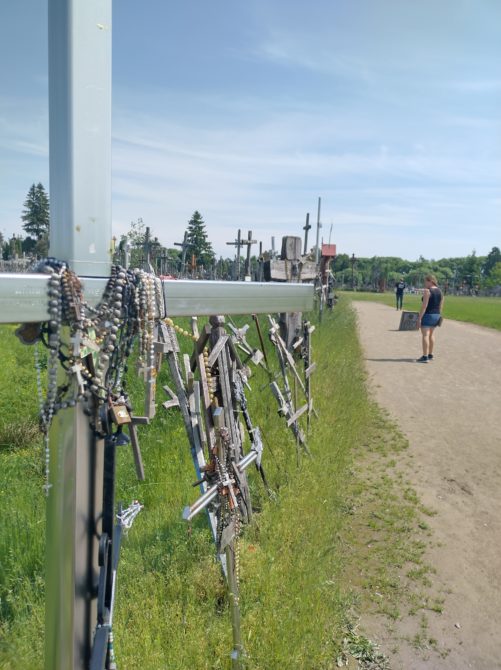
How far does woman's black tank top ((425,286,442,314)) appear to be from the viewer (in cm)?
1208

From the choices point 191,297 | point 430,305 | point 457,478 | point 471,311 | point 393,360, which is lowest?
point 471,311

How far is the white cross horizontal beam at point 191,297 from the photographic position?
1042 mm

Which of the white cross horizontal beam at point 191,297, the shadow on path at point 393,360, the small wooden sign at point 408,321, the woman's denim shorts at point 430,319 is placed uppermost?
the white cross horizontal beam at point 191,297

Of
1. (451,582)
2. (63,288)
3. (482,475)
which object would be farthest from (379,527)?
(63,288)

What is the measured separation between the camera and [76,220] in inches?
46.6

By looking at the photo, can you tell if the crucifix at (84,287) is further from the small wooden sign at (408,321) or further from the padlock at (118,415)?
the small wooden sign at (408,321)

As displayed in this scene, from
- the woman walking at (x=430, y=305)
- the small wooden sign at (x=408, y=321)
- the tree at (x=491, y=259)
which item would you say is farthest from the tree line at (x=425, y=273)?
the woman walking at (x=430, y=305)

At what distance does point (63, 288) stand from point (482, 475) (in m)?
6.27

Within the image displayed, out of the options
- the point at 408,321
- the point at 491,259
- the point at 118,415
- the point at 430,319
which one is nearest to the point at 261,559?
the point at 118,415

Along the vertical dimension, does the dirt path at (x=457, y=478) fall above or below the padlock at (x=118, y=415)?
below

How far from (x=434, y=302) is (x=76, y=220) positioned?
467 inches

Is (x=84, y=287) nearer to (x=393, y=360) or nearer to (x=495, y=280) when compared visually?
(x=393, y=360)

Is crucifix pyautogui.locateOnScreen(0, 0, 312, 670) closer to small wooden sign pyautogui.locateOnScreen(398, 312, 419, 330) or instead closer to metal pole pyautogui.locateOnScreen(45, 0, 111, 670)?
metal pole pyautogui.locateOnScreen(45, 0, 111, 670)

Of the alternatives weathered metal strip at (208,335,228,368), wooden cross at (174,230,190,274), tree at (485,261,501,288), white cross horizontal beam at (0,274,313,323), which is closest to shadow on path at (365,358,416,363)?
wooden cross at (174,230,190,274)
